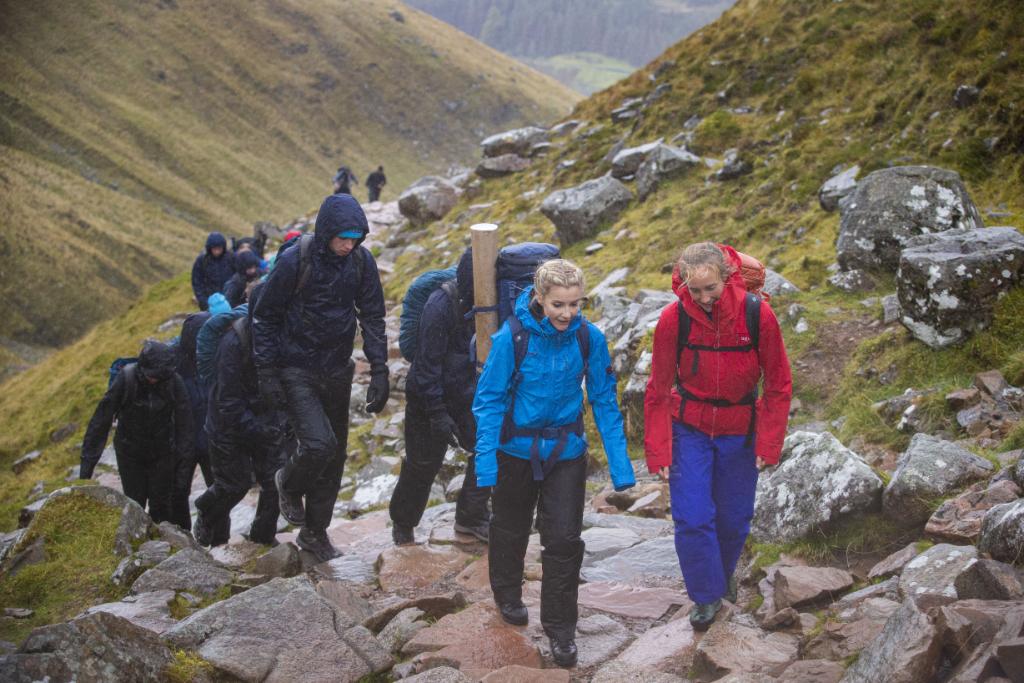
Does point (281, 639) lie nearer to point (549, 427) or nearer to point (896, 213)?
point (549, 427)

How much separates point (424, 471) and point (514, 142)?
19894 millimetres

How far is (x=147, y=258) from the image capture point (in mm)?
69125

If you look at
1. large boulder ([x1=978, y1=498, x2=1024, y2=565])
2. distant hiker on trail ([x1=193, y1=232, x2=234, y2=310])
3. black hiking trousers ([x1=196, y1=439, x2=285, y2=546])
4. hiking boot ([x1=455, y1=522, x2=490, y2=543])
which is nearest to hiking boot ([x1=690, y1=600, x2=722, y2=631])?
large boulder ([x1=978, y1=498, x2=1024, y2=565])

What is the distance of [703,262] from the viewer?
5.16 metres

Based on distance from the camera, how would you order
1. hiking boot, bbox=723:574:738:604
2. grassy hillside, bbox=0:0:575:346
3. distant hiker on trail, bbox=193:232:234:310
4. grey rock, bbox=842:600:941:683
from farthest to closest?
grassy hillside, bbox=0:0:575:346 → distant hiker on trail, bbox=193:232:234:310 → hiking boot, bbox=723:574:738:604 → grey rock, bbox=842:600:941:683

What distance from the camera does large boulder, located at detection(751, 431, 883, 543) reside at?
6.04 metres

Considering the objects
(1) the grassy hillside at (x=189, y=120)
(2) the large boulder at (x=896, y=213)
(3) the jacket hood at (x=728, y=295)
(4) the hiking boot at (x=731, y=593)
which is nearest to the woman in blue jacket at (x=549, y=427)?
(3) the jacket hood at (x=728, y=295)

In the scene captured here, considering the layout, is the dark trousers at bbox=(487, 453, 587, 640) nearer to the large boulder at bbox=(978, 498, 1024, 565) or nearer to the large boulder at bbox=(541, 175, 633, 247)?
the large boulder at bbox=(978, 498, 1024, 565)

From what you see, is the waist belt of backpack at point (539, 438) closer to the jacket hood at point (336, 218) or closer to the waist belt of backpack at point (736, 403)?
the waist belt of backpack at point (736, 403)

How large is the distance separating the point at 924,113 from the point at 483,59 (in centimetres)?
14188

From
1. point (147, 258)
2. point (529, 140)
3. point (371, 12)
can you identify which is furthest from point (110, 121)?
point (529, 140)

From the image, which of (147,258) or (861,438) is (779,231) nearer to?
(861,438)

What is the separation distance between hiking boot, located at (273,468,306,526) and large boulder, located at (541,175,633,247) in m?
10.2

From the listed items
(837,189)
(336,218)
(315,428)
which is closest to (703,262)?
(336,218)
